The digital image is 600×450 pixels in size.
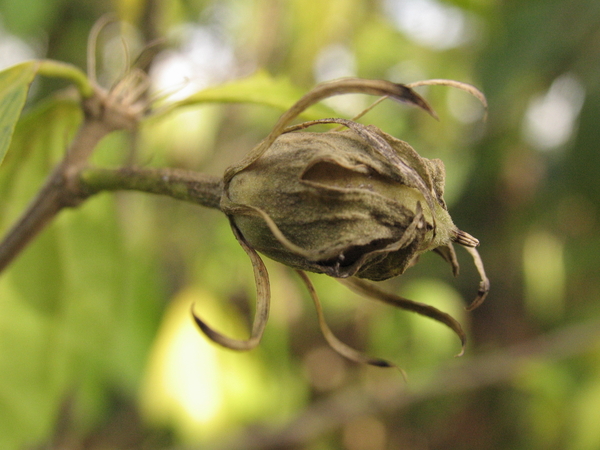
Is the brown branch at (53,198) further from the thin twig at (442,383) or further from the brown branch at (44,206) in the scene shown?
the thin twig at (442,383)

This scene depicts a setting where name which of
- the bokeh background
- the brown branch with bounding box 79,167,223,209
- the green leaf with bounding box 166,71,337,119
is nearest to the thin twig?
the bokeh background

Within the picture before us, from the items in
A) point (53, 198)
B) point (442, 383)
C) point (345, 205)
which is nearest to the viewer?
point (345, 205)

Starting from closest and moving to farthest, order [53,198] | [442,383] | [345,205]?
1. [345,205]
2. [53,198]
3. [442,383]

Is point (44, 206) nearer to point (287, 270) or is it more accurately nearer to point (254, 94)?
point (254, 94)

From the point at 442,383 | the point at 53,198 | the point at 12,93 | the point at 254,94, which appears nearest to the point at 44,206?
the point at 53,198

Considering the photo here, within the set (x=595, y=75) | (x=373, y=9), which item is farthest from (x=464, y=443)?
(x=373, y=9)

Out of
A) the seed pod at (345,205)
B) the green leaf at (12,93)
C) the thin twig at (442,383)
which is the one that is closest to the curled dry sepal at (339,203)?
the seed pod at (345,205)
